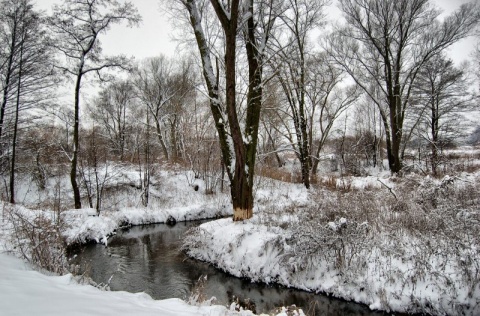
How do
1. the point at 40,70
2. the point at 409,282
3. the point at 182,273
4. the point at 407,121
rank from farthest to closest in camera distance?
the point at 407,121
the point at 40,70
the point at 182,273
the point at 409,282

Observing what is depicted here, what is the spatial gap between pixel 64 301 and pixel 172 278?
5220 millimetres

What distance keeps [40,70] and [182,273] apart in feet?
47.0

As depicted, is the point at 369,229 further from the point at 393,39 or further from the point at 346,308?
the point at 393,39

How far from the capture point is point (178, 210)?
51.1ft

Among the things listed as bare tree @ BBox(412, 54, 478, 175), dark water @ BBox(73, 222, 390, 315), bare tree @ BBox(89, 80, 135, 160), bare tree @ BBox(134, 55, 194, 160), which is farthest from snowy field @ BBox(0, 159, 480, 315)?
bare tree @ BBox(89, 80, 135, 160)

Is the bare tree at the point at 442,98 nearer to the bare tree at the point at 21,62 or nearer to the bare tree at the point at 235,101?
the bare tree at the point at 235,101

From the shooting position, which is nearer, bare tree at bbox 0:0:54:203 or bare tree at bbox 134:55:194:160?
bare tree at bbox 0:0:54:203

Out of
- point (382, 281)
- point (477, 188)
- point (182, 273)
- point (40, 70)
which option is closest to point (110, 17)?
point (40, 70)

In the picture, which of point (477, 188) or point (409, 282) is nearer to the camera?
point (409, 282)

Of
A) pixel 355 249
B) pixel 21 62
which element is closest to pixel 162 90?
pixel 21 62

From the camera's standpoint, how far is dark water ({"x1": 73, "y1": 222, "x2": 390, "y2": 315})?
6090mm

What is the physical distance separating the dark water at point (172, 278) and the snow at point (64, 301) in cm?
187

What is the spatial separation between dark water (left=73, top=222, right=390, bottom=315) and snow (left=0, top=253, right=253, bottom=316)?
187 centimetres

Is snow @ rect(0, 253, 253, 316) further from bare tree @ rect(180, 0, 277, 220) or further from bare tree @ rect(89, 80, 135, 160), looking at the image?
bare tree @ rect(89, 80, 135, 160)
